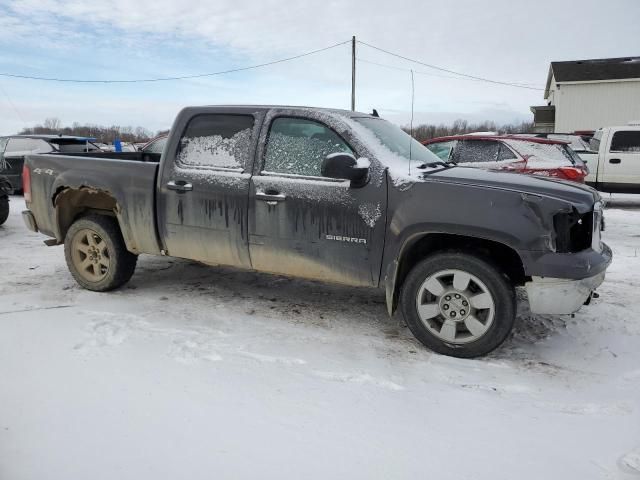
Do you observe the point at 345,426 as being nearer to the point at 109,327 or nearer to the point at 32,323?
the point at 109,327

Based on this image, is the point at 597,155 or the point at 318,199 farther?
the point at 597,155

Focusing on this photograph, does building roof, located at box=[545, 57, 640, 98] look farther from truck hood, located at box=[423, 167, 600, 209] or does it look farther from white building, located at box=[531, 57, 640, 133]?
truck hood, located at box=[423, 167, 600, 209]

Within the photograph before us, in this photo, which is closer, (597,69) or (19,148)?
(19,148)

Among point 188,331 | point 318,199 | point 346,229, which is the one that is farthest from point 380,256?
point 188,331

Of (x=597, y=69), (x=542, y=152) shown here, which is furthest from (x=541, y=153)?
(x=597, y=69)

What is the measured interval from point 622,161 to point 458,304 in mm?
10960

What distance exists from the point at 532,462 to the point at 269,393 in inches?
58.4

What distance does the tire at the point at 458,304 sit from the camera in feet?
11.1

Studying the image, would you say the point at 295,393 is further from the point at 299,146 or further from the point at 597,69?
the point at 597,69

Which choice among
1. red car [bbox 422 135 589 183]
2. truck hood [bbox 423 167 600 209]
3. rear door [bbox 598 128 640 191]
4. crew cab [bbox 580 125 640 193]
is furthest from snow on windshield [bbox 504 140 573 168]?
truck hood [bbox 423 167 600 209]

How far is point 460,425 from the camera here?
2.75 meters

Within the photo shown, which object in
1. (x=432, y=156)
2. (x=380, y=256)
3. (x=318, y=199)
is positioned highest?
(x=432, y=156)

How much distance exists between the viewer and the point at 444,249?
3.61 m

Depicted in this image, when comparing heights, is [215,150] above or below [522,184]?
above
